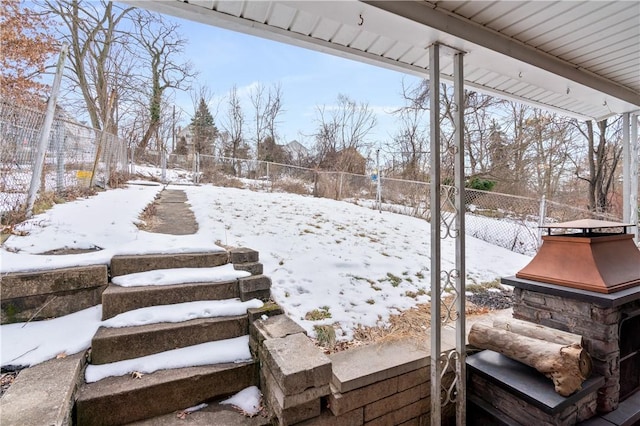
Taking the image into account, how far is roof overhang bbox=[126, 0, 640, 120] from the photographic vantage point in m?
1.47

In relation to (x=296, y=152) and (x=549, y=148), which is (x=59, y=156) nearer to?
(x=296, y=152)

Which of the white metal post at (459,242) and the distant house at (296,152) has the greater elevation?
the distant house at (296,152)

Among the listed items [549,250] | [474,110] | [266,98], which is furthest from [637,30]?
[266,98]

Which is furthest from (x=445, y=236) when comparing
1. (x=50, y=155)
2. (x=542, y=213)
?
(x=50, y=155)

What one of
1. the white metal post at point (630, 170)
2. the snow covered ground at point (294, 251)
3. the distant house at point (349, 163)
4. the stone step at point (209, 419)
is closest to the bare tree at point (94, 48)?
the snow covered ground at point (294, 251)

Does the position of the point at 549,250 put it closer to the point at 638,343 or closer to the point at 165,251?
the point at 638,343

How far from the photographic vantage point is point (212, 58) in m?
13.1

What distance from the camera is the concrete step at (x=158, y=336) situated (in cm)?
176

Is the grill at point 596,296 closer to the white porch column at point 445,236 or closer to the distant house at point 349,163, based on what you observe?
the white porch column at point 445,236

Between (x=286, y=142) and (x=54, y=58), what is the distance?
942 centimetres

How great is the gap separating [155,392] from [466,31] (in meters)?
2.67

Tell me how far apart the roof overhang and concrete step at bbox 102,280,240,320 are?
1736mm

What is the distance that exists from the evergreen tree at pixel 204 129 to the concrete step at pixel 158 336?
14963mm

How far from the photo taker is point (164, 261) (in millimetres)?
2396
